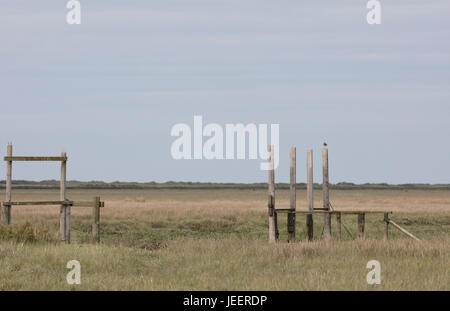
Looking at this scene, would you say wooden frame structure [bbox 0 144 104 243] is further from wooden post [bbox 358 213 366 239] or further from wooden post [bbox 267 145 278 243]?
wooden post [bbox 358 213 366 239]

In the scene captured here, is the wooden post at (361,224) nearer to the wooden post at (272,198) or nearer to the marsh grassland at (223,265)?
the wooden post at (272,198)

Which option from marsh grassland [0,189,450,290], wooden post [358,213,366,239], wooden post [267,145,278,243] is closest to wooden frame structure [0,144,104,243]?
marsh grassland [0,189,450,290]

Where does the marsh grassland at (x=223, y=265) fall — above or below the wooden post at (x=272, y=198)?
below

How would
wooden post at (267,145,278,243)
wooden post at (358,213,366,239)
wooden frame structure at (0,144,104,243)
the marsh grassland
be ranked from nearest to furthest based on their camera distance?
the marsh grassland, wooden frame structure at (0,144,104,243), wooden post at (267,145,278,243), wooden post at (358,213,366,239)

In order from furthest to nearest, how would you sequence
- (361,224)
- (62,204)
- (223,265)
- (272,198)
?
(361,224), (272,198), (62,204), (223,265)

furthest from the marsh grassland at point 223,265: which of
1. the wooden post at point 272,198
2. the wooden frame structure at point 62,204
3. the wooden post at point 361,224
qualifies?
the wooden post at point 361,224

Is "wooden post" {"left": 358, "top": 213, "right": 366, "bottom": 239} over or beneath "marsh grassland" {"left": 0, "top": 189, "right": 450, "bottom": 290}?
over

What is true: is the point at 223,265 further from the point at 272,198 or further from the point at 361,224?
the point at 361,224

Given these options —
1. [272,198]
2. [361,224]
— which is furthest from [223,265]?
[361,224]

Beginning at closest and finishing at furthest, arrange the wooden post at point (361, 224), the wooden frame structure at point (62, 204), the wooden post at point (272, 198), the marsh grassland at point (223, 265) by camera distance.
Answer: the marsh grassland at point (223, 265), the wooden frame structure at point (62, 204), the wooden post at point (272, 198), the wooden post at point (361, 224)

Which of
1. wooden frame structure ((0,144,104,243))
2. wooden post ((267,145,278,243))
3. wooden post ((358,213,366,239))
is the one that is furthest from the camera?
wooden post ((358,213,366,239))
